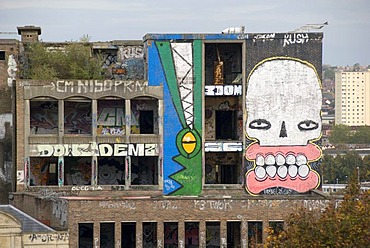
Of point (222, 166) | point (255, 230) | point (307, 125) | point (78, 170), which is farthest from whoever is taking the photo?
point (222, 166)

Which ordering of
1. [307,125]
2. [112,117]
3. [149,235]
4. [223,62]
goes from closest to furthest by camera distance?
[149,235] → [112,117] → [307,125] → [223,62]

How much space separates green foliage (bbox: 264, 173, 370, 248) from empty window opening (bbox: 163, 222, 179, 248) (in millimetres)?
23427

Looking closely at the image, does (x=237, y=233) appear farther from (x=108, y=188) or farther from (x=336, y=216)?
(x=336, y=216)

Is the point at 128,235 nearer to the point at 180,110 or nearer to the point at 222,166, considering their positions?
the point at 180,110

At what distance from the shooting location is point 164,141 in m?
82.4

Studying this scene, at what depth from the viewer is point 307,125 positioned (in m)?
83.4

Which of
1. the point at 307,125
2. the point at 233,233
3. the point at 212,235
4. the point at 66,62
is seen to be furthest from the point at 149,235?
the point at 66,62

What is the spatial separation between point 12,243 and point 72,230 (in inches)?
219

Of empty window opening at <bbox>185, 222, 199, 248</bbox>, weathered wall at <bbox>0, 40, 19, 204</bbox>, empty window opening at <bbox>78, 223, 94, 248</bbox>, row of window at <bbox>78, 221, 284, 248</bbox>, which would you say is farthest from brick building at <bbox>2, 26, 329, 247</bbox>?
empty window opening at <bbox>185, 222, 199, 248</bbox>

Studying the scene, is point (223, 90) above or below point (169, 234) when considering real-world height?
above

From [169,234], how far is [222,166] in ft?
37.4

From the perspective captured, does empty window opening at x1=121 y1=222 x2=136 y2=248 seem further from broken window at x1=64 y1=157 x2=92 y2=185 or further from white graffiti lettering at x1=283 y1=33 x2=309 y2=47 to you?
white graffiti lettering at x1=283 y1=33 x2=309 y2=47

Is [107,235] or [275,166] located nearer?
[107,235]

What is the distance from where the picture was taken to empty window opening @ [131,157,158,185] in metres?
85.1
